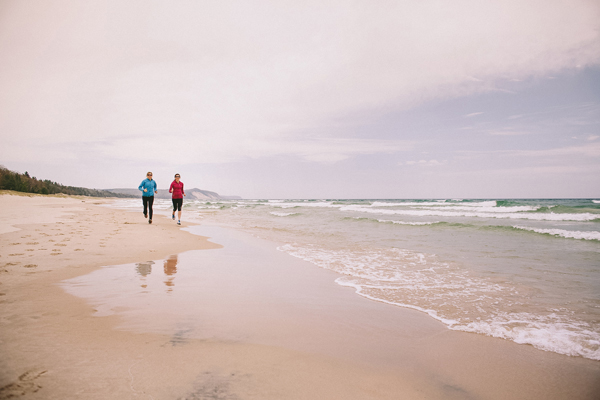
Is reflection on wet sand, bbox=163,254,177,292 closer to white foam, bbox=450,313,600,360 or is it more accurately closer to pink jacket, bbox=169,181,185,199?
white foam, bbox=450,313,600,360

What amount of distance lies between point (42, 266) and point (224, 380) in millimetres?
4673

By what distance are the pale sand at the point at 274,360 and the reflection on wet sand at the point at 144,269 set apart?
1103 millimetres

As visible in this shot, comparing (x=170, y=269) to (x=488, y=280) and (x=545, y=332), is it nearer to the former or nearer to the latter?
(x=545, y=332)

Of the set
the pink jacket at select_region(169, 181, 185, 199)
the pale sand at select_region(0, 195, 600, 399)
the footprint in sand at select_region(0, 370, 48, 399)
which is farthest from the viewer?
the pink jacket at select_region(169, 181, 185, 199)

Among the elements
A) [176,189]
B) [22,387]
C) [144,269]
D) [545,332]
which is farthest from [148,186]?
[545,332]

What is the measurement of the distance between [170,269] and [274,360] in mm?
3639

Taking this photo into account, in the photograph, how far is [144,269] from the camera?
5.10m

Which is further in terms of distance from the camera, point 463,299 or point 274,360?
point 463,299

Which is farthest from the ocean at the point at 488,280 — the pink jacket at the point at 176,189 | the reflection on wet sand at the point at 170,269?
the pink jacket at the point at 176,189

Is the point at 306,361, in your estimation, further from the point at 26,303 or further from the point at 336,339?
the point at 26,303

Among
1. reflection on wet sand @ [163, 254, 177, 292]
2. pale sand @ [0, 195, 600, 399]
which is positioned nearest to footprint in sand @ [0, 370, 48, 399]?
pale sand @ [0, 195, 600, 399]

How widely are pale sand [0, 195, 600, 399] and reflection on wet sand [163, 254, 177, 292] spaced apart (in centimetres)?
106

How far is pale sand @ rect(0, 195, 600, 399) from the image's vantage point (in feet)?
6.20

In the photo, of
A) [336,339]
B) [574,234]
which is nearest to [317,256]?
[336,339]
